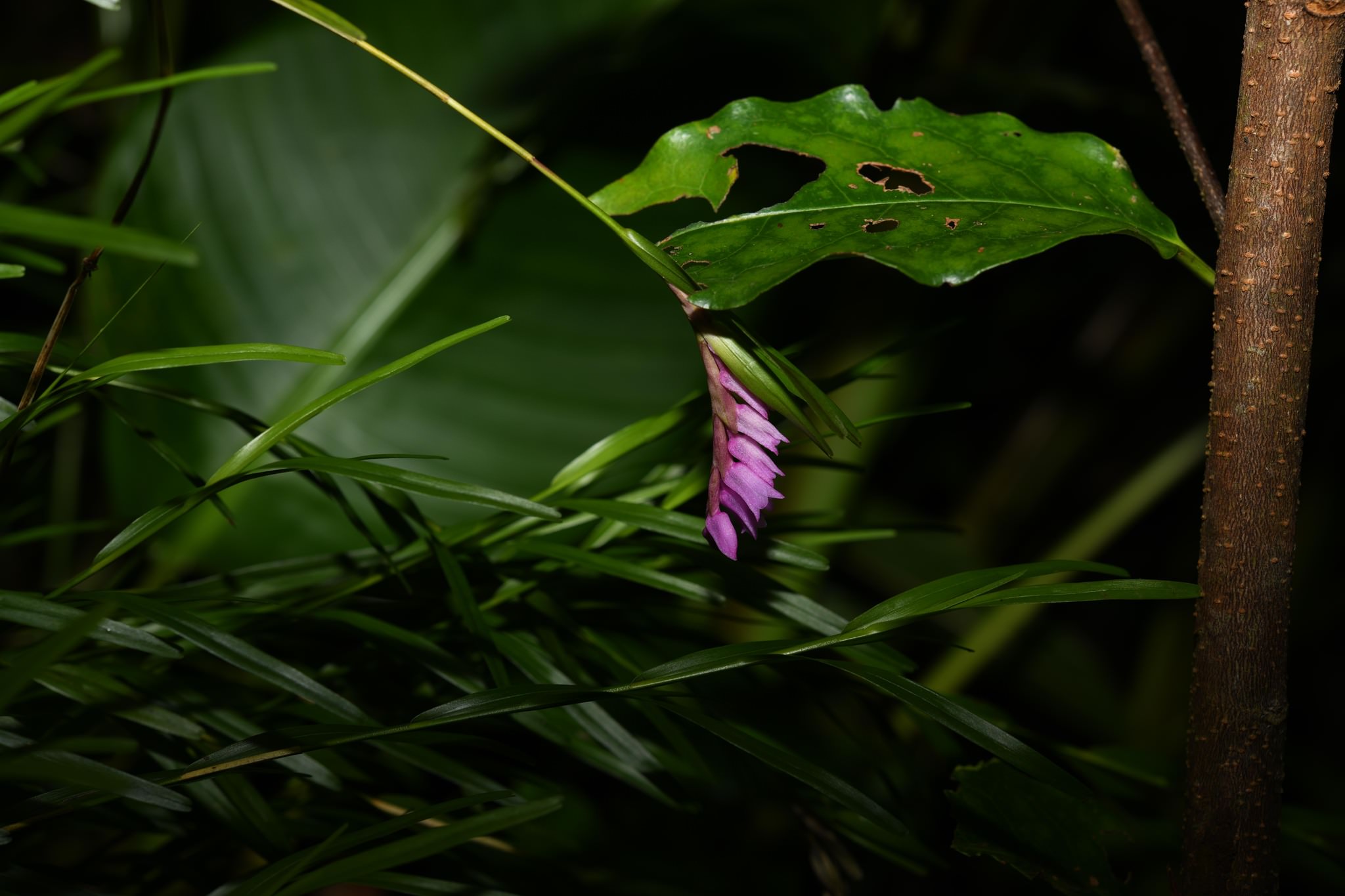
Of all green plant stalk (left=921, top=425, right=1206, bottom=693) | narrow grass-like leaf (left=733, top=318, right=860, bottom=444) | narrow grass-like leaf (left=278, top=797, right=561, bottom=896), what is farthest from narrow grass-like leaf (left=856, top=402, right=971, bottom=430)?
green plant stalk (left=921, top=425, right=1206, bottom=693)

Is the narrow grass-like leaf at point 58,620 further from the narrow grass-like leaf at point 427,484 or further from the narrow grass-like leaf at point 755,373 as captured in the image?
the narrow grass-like leaf at point 755,373

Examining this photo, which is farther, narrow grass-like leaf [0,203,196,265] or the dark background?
the dark background

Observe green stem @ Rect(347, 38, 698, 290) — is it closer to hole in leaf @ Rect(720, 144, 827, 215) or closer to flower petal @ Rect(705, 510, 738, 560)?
flower petal @ Rect(705, 510, 738, 560)

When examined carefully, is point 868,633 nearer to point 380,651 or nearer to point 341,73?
point 380,651

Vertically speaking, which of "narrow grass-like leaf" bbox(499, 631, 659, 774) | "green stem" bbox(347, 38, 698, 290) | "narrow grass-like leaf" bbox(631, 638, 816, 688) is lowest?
"narrow grass-like leaf" bbox(499, 631, 659, 774)

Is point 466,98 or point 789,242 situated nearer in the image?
point 789,242

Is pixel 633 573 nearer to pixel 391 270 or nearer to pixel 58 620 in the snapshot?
pixel 58 620

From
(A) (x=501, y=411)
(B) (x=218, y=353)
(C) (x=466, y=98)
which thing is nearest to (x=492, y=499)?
(B) (x=218, y=353)

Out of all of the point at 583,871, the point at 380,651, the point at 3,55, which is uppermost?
the point at 3,55
